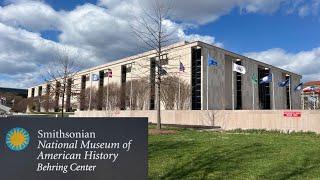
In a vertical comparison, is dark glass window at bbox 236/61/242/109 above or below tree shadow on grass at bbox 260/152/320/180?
above

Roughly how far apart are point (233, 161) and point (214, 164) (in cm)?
63

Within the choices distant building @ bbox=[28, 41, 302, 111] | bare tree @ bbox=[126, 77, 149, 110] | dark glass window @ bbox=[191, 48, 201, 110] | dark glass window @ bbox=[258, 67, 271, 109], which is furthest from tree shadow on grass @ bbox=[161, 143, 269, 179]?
dark glass window @ bbox=[258, 67, 271, 109]

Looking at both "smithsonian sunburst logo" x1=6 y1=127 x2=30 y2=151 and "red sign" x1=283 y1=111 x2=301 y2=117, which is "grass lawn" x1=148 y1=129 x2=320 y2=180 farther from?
"red sign" x1=283 y1=111 x2=301 y2=117

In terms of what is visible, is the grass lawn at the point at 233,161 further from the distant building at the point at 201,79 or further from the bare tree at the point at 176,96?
the bare tree at the point at 176,96

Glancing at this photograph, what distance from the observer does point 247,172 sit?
8734mm

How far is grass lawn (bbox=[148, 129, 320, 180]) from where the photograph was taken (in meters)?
8.59

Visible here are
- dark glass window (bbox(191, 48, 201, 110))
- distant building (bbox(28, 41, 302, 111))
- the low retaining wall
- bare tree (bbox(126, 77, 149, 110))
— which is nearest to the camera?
the low retaining wall

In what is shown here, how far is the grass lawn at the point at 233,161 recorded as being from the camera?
8.59 m

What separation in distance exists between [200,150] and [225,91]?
206ft

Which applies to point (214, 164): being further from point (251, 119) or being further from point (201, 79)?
point (201, 79)

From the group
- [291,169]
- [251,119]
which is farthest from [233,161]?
[251,119]

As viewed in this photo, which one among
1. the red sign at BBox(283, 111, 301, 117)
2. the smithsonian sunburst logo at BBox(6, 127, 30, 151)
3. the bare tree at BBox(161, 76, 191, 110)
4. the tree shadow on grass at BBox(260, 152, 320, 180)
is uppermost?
the bare tree at BBox(161, 76, 191, 110)

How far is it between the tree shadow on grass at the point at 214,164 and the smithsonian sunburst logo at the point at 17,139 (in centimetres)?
382

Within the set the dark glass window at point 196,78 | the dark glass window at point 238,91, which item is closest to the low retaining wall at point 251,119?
the dark glass window at point 196,78
